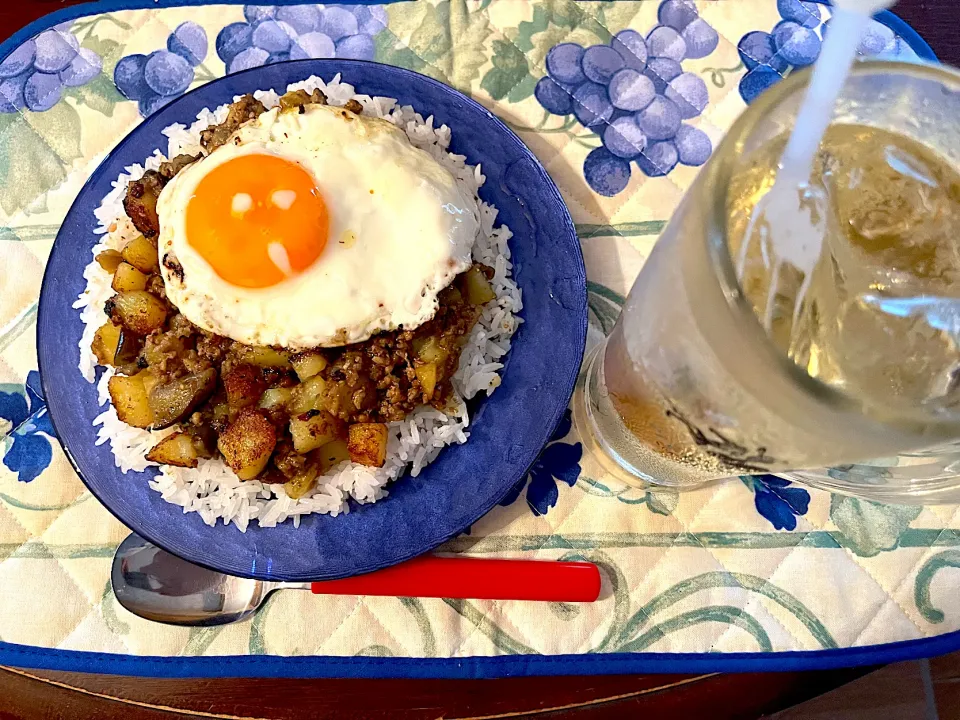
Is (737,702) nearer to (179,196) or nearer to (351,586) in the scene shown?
(351,586)

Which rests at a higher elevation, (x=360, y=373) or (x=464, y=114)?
(x=464, y=114)

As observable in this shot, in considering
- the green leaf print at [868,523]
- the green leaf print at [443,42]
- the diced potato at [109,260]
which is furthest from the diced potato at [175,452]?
the green leaf print at [868,523]

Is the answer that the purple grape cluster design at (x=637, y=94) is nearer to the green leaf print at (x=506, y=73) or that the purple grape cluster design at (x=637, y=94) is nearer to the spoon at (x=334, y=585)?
the green leaf print at (x=506, y=73)

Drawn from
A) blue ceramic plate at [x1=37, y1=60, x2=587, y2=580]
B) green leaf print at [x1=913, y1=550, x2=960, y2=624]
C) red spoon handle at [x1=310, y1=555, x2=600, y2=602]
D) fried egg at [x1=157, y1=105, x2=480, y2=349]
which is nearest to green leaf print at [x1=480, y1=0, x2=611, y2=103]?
blue ceramic plate at [x1=37, y1=60, x2=587, y2=580]

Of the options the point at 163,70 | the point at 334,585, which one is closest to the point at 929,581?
the point at 334,585

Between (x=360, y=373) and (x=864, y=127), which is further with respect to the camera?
(x=360, y=373)

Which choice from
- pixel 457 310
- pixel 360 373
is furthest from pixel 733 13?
pixel 360 373

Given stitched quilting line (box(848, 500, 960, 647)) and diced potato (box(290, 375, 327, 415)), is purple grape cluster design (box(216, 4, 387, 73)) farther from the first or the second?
stitched quilting line (box(848, 500, 960, 647))

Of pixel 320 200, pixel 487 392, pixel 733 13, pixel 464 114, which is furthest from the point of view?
pixel 733 13
